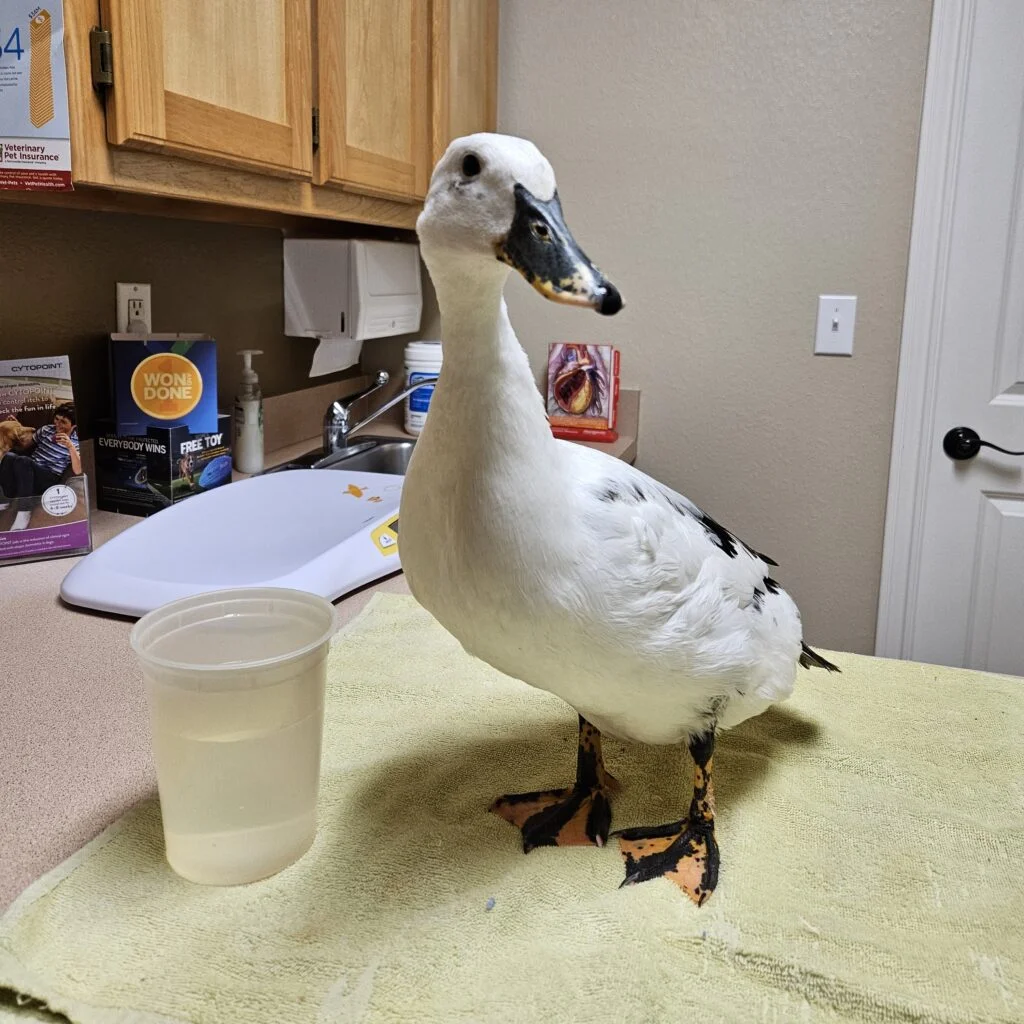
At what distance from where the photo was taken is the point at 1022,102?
1.64 metres

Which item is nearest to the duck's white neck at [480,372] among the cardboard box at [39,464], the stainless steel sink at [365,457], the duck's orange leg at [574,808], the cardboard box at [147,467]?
the duck's orange leg at [574,808]

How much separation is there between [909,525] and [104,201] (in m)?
1.60

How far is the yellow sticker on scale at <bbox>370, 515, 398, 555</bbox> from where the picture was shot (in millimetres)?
1166

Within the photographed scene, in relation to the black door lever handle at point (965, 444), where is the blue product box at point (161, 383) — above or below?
above

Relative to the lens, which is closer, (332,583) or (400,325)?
(332,583)

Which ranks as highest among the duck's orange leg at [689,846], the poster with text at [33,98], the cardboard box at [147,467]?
the poster with text at [33,98]

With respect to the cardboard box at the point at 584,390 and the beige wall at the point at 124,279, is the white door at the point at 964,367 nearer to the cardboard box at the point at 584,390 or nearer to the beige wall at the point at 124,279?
the cardboard box at the point at 584,390

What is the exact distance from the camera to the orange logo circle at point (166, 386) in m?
1.27

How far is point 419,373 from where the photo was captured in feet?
6.41

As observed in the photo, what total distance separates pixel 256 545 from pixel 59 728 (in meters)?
0.53

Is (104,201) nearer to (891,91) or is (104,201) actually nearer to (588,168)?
(588,168)

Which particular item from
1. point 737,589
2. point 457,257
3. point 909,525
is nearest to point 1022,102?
point 909,525

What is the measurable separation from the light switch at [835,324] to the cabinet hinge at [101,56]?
138 centimetres

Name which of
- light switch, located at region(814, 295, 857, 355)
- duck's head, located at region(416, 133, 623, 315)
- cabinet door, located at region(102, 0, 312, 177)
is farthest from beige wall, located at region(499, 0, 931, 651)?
duck's head, located at region(416, 133, 623, 315)
